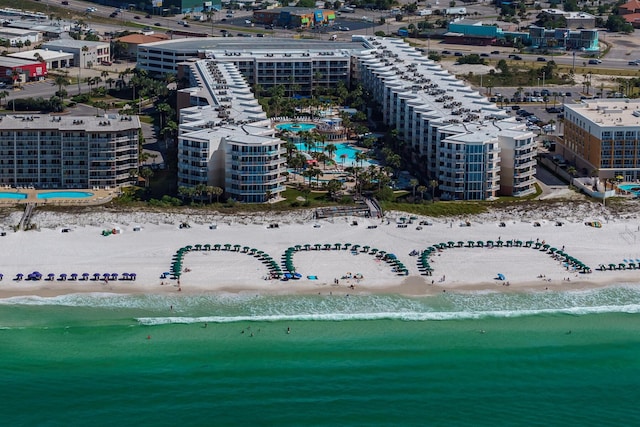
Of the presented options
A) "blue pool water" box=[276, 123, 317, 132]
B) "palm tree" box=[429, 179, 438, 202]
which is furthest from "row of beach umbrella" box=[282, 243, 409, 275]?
"blue pool water" box=[276, 123, 317, 132]

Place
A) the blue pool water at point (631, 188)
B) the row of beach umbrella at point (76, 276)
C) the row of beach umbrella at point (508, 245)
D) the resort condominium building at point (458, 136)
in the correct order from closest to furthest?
1. the row of beach umbrella at point (76, 276)
2. the row of beach umbrella at point (508, 245)
3. the resort condominium building at point (458, 136)
4. the blue pool water at point (631, 188)

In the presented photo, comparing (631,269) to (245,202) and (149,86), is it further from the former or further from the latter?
(149,86)

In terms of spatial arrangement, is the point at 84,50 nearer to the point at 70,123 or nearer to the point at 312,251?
the point at 70,123

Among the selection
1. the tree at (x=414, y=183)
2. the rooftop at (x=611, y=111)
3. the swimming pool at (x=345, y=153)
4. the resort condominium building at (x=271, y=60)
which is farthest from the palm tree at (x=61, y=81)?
the rooftop at (x=611, y=111)

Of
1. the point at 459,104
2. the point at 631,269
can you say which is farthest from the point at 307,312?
the point at 459,104

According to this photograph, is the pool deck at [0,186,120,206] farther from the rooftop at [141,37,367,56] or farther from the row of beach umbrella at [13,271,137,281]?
the rooftop at [141,37,367,56]

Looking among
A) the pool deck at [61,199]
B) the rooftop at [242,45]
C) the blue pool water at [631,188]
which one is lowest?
the pool deck at [61,199]

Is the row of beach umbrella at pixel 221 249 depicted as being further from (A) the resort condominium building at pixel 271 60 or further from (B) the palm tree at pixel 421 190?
(A) the resort condominium building at pixel 271 60
